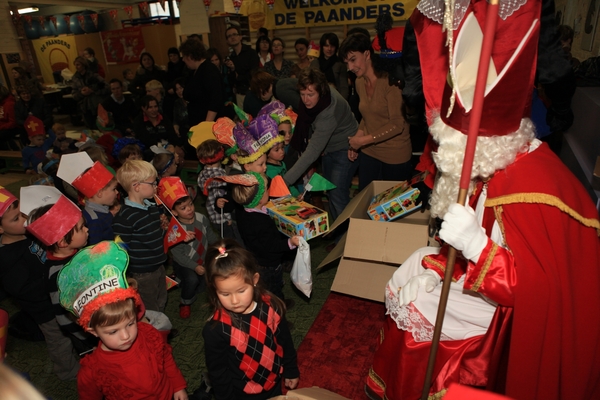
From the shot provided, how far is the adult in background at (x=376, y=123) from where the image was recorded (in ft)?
11.3

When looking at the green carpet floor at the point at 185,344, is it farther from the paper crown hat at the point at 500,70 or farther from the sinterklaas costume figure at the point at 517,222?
the paper crown hat at the point at 500,70

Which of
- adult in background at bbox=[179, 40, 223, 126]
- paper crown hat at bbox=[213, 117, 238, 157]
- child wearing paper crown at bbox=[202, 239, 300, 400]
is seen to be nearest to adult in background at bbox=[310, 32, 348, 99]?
adult in background at bbox=[179, 40, 223, 126]

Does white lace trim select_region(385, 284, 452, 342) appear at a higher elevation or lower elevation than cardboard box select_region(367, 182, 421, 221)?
lower

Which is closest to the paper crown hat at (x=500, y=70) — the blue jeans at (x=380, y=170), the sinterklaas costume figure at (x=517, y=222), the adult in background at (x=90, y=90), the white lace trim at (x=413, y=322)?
the sinterklaas costume figure at (x=517, y=222)

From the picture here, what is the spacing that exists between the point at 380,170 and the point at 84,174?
8.62 feet

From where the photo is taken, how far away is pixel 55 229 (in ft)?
7.67

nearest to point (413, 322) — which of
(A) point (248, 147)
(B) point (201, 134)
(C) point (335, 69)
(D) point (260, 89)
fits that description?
(A) point (248, 147)

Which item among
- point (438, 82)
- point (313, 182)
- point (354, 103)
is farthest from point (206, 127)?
point (438, 82)

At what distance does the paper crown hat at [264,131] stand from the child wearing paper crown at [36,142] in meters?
4.35

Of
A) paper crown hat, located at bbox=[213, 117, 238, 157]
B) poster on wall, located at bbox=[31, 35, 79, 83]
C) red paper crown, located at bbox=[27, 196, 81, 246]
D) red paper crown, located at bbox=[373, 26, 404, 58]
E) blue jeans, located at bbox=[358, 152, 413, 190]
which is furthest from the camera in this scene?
poster on wall, located at bbox=[31, 35, 79, 83]

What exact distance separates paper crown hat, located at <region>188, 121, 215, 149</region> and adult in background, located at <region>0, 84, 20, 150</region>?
6100 millimetres

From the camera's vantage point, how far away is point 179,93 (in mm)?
6629

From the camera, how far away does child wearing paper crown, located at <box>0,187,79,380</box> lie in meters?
2.60

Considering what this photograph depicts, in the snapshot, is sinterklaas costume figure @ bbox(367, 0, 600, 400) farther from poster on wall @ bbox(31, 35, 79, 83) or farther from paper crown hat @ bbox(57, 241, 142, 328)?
poster on wall @ bbox(31, 35, 79, 83)
